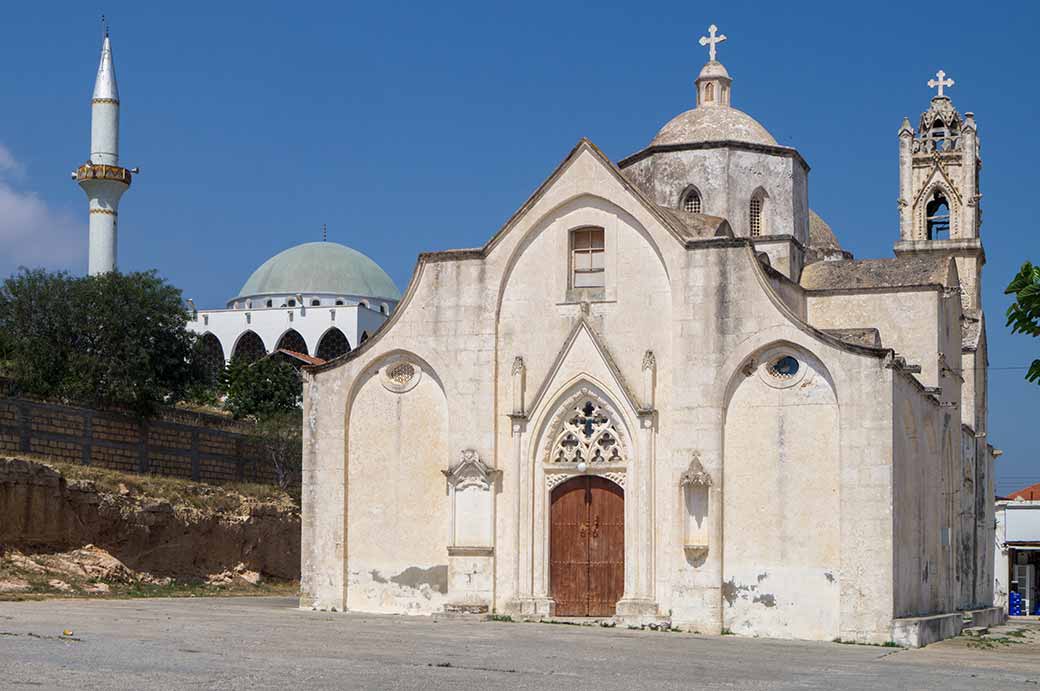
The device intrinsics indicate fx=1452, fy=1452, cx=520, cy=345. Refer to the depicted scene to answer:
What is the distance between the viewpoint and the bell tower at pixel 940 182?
51156 mm

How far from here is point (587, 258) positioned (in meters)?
29.1

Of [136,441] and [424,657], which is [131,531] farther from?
[424,657]

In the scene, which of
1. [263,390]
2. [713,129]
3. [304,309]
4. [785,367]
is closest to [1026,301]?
[785,367]

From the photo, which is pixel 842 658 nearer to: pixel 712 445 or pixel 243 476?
pixel 712 445

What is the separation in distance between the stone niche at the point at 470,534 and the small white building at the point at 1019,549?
99.4 ft

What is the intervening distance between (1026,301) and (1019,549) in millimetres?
36658

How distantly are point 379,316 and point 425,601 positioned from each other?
77.4 m

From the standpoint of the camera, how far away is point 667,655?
2052 centimetres

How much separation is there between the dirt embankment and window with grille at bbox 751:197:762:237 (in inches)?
697

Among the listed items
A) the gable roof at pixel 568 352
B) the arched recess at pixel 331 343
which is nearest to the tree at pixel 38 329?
the gable roof at pixel 568 352

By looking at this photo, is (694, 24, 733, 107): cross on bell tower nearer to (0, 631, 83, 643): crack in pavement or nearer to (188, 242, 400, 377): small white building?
(0, 631, 83, 643): crack in pavement

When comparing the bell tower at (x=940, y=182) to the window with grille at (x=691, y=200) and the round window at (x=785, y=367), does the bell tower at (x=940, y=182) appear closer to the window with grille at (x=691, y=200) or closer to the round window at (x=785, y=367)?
the window with grille at (x=691, y=200)

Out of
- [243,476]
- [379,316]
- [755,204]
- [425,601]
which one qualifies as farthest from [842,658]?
[379,316]

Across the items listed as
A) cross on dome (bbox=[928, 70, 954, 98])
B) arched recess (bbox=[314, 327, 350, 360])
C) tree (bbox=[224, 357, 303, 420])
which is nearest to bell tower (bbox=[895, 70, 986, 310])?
cross on dome (bbox=[928, 70, 954, 98])
